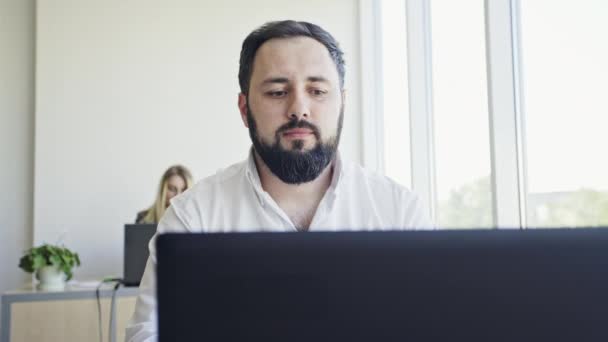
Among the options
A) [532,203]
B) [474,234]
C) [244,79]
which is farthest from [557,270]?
[532,203]

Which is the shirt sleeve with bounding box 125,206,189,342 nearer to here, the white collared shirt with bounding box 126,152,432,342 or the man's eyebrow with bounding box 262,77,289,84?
the white collared shirt with bounding box 126,152,432,342

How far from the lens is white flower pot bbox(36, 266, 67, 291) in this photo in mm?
3273

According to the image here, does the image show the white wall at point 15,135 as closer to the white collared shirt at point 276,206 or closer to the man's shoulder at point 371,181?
the white collared shirt at point 276,206

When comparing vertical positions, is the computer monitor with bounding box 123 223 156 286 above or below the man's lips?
below

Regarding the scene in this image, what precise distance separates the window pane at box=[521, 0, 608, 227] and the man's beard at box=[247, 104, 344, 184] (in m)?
1.60

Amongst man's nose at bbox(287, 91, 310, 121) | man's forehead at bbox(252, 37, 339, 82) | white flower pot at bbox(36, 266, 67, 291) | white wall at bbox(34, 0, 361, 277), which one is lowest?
white flower pot at bbox(36, 266, 67, 291)

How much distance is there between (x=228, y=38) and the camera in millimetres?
5074

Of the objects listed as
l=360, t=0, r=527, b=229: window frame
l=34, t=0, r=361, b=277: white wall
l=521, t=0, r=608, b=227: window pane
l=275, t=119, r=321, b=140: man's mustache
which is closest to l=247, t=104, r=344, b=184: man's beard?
l=275, t=119, r=321, b=140: man's mustache

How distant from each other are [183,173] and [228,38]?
53.7 inches

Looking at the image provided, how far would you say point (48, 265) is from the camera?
3291 millimetres

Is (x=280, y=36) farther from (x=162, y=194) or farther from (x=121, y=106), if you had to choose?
(x=121, y=106)

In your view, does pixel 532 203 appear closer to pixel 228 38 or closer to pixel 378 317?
pixel 378 317

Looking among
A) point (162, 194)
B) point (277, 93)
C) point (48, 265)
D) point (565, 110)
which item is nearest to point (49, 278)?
point (48, 265)

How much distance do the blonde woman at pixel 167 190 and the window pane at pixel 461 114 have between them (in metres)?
1.86
